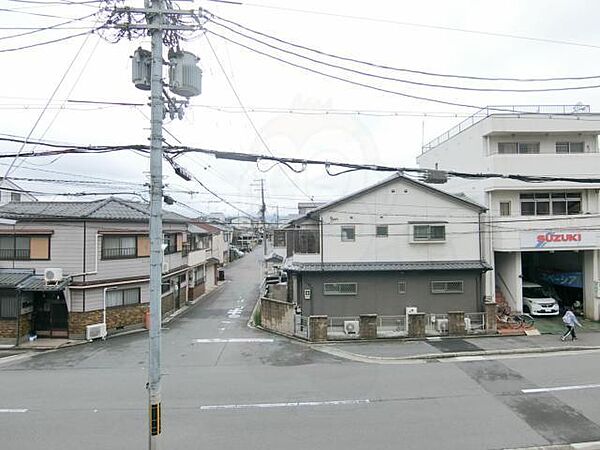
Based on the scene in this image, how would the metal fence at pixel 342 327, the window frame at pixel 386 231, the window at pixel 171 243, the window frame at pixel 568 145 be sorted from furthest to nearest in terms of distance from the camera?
the window at pixel 171 243
the window frame at pixel 568 145
the window frame at pixel 386 231
the metal fence at pixel 342 327

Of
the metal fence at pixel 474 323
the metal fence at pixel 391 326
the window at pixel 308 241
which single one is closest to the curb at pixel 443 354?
the metal fence at pixel 474 323

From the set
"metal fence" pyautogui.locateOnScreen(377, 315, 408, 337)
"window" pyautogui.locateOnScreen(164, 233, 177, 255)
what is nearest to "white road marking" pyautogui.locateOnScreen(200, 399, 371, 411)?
"metal fence" pyautogui.locateOnScreen(377, 315, 408, 337)

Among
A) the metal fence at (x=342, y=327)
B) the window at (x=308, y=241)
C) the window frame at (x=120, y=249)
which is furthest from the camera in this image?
the window at (x=308, y=241)

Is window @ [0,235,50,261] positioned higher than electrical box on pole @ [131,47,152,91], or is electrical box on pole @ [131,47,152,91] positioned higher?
electrical box on pole @ [131,47,152,91]

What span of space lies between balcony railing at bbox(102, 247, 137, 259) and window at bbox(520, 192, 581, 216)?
19.9m

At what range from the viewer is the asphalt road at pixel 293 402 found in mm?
8125

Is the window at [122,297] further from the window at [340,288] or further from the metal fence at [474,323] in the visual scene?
the metal fence at [474,323]

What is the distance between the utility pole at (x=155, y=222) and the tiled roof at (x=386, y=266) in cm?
1311

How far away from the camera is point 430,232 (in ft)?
66.7

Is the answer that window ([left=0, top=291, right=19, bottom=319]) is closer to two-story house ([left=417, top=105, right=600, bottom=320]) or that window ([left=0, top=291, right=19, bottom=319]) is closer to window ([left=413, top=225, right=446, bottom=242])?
window ([left=413, top=225, right=446, bottom=242])

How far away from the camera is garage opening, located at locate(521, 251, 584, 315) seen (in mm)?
22219

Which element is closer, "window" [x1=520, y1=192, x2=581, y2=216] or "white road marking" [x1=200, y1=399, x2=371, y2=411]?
"white road marking" [x1=200, y1=399, x2=371, y2=411]

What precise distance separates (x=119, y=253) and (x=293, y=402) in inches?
545

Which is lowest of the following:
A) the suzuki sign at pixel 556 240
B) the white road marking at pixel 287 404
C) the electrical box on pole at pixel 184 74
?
the white road marking at pixel 287 404
